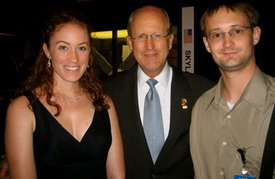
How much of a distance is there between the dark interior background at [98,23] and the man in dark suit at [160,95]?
3.16m

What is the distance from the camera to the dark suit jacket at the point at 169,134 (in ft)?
6.78

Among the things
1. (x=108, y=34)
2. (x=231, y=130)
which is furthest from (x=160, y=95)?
(x=108, y=34)

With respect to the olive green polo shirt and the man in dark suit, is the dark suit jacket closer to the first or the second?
the man in dark suit

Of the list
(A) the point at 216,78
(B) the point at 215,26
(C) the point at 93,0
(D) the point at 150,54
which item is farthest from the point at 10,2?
(B) the point at 215,26

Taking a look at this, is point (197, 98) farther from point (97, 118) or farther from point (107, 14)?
point (107, 14)

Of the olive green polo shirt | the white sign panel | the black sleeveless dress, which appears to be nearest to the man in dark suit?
the olive green polo shirt

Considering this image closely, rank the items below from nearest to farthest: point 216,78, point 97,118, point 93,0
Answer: point 97,118
point 216,78
point 93,0

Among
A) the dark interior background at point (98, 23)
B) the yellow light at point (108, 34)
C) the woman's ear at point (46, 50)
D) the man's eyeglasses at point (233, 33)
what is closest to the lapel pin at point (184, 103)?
the man's eyeglasses at point (233, 33)

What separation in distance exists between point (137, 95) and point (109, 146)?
534 millimetres

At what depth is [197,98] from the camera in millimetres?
2238

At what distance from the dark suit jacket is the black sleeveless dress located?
0.30 m

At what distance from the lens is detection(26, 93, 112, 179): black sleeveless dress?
68.8 inches

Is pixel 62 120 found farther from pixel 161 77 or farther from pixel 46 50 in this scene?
pixel 161 77

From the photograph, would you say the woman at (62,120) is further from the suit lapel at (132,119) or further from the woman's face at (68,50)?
the suit lapel at (132,119)
